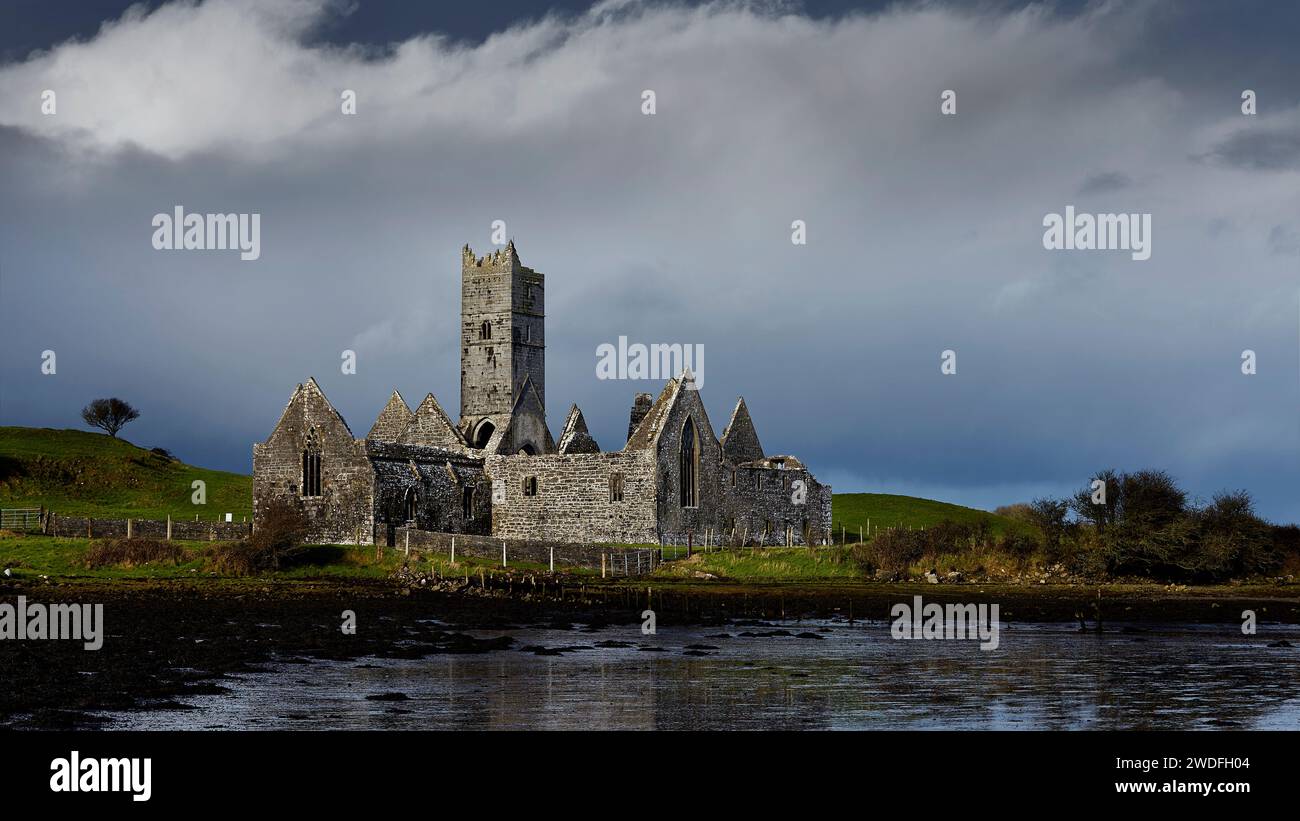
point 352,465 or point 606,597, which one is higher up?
point 352,465

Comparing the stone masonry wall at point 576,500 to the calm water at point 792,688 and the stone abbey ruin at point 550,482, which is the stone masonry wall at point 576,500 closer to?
the stone abbey ruin at point 550,482

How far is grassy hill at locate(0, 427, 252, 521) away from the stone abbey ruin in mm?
18280

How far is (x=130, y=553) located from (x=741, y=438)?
3778 centimetres

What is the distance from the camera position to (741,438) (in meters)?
85.4

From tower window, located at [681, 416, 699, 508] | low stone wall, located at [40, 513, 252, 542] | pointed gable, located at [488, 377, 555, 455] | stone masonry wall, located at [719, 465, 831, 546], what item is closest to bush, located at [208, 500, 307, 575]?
low stone wall, located at [40, 513, 252, 542]

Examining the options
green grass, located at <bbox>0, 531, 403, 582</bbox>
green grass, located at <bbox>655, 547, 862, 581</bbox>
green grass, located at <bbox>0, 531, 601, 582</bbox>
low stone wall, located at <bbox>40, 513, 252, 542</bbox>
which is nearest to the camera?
green grass, located at <bbox>0, 531, 403, 582</bbox>

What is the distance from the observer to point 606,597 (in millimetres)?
51469

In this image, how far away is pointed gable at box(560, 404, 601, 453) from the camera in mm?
85625

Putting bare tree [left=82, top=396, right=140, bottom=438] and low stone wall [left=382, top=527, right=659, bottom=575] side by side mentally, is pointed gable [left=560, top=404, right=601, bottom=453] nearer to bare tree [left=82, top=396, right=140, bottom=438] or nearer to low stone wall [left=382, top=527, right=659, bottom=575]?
low stone wall [left=382, top=527, right=659, bottom=575]

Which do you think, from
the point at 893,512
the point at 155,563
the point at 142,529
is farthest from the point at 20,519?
the point at 893,512
